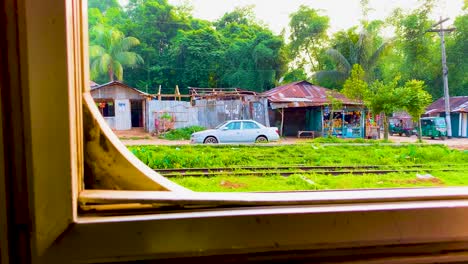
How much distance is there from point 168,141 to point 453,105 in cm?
81

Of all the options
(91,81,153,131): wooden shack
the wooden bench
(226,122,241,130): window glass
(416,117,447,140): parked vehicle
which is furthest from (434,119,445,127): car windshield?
(91,81,153,131): wooden shack

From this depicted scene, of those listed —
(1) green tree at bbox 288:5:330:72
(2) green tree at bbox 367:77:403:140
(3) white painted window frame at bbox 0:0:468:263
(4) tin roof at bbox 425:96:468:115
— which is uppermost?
(1) green tree at bbox 288:5:330:72

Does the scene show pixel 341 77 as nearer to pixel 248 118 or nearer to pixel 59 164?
pixel 248 118

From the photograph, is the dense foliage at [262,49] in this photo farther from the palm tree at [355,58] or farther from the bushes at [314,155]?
the bushes at [314,155]

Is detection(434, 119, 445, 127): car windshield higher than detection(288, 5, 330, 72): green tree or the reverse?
the reverse

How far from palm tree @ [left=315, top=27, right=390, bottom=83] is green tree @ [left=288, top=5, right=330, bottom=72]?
0.12 feet

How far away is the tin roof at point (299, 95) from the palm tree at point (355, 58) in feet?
0.13

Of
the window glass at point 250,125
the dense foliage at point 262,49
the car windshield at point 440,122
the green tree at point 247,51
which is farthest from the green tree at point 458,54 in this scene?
the window glass at point 250,125

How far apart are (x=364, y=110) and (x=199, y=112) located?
1.75 ft

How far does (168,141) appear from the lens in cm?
92

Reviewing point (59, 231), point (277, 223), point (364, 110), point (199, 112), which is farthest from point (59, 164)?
point (364, 110)

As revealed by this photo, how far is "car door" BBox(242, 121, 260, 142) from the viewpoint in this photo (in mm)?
1026

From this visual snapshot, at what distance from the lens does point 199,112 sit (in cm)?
96

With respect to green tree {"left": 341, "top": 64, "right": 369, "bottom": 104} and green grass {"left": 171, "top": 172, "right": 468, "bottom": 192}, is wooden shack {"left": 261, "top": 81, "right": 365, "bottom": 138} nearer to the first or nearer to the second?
green tree {"left": 341, "top": 64, "right": 369, "bottom": 104}
